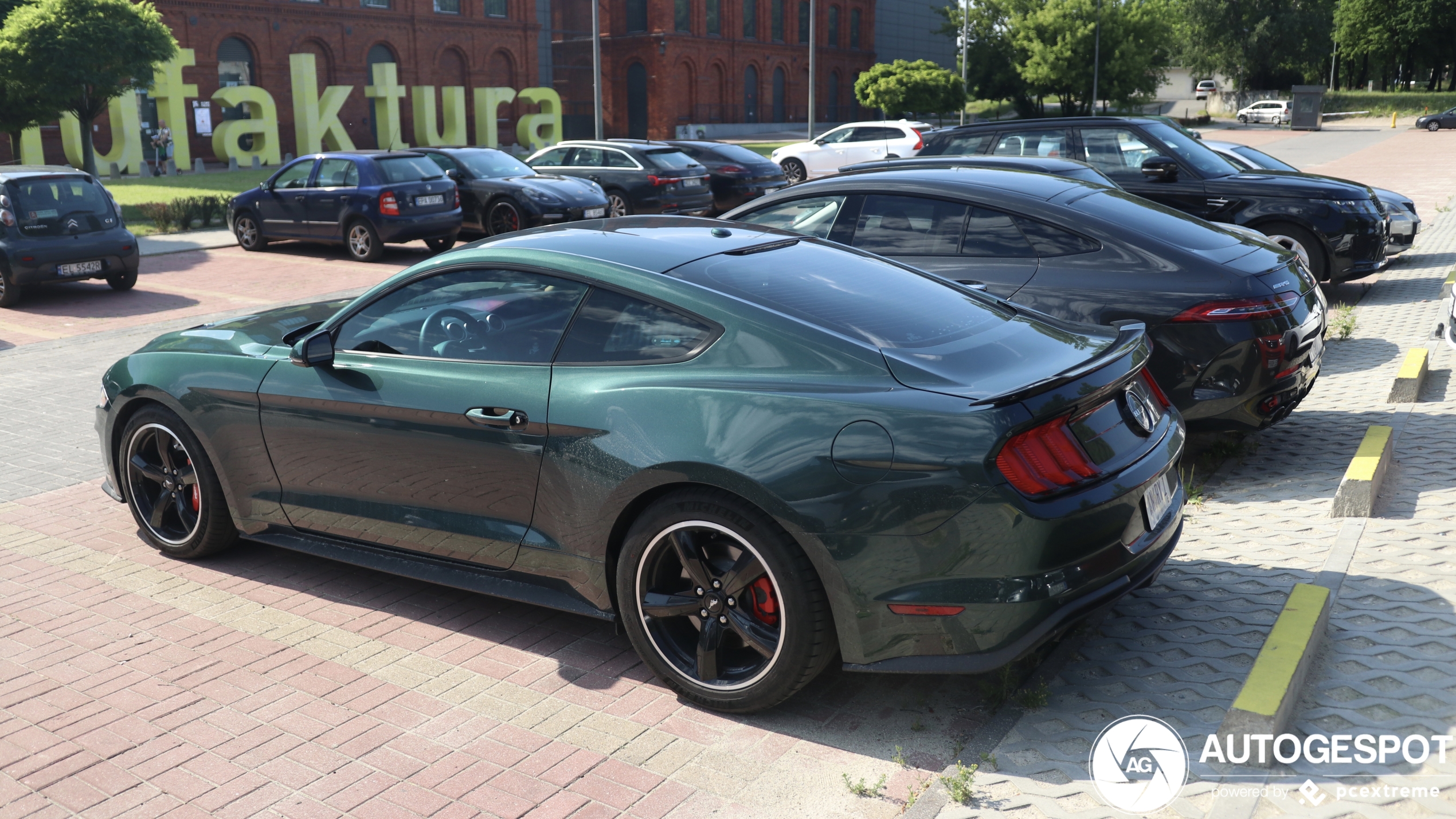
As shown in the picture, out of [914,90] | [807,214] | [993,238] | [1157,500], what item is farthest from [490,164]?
[914,90]

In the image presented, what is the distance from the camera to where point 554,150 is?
21.9 meters

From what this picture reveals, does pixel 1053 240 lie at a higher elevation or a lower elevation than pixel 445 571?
higher

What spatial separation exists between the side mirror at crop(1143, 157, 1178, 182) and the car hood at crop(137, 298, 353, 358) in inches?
306

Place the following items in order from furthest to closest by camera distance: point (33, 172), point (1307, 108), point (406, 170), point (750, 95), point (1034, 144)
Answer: point (750, 95) < point (1307, 108) < point (406, 170) < point (33, 172) < point (1034, 144)

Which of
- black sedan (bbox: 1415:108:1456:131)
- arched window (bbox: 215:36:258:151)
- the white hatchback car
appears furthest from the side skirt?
the white hatchback car

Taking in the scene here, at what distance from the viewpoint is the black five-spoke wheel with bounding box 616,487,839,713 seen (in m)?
3.59

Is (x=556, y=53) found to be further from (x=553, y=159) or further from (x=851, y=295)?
(x=851, y=295)

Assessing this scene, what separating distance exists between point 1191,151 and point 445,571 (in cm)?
935

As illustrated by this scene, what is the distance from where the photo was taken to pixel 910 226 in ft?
21.7

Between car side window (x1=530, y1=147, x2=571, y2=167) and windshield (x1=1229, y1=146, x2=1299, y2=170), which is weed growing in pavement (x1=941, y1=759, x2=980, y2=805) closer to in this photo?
windshield (x1=1229, y1=146, x2=1299, y2=170)

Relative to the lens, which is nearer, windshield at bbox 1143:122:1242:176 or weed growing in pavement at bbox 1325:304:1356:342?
weed growing in pavement at bbox 1325:304:1356:342

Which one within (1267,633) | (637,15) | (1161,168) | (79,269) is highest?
(637,15)

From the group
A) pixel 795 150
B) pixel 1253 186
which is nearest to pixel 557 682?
pixel 1253 186

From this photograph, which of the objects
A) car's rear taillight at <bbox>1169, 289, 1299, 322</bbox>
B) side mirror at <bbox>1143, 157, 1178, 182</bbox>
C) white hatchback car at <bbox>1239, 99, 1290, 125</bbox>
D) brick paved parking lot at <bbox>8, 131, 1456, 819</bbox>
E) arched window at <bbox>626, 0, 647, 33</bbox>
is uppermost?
arched window at <bbox>626, 0, 647, 33</bbox>
